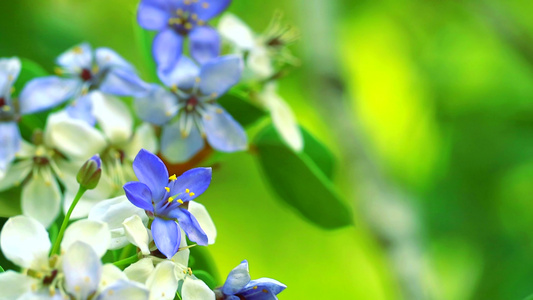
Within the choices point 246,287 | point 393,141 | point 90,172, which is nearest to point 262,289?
point 246,287

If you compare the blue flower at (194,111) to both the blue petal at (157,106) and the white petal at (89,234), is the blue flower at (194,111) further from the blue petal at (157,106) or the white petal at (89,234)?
the white petal at (89,234)

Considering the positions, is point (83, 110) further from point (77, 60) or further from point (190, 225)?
point (190, 225)

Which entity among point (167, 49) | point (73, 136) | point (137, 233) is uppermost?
point (167, 49)

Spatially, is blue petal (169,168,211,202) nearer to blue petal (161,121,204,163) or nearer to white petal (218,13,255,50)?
blue petal (161,121,204,163)

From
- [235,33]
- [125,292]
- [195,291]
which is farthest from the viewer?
[235,33]

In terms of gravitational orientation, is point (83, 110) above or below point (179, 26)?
below

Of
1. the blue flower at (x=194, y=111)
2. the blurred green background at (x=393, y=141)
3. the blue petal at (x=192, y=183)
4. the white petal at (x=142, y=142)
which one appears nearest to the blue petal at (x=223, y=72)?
the blue flower at (x=194, y=111)

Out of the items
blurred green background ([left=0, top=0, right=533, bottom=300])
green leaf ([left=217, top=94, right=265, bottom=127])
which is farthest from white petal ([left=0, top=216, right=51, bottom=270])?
blurred green background ([left=0, top=0, right=533, bottom=300])

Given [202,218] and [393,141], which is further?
[393,141]
